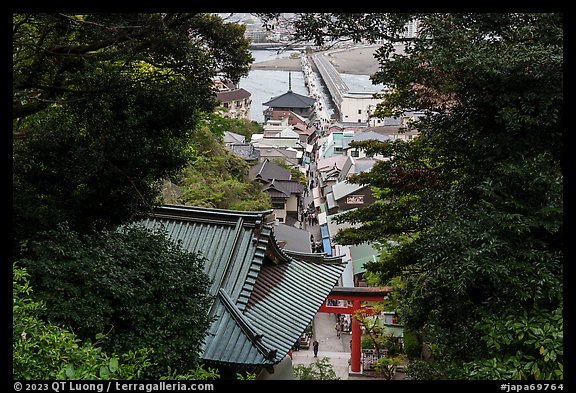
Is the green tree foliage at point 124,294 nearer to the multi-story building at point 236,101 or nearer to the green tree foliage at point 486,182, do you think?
the green tree foliage at point 486,182

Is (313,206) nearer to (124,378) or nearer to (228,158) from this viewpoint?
(228,158)

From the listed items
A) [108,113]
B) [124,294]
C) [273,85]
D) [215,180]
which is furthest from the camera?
[273,85]

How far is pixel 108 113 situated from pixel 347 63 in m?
46.9

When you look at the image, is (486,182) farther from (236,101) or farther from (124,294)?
(236,101)

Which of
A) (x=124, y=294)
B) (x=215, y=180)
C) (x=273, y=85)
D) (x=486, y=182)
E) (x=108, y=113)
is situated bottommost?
(x=273, y=85)

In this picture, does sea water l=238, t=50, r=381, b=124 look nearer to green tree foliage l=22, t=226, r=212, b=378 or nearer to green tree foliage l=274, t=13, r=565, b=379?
green tree foliage l=274, t=13, r=565, b=379

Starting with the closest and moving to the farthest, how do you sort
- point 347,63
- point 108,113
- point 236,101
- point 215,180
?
1. point 108,113
2. point 215,180
3. point 236,101
4. point 347,63

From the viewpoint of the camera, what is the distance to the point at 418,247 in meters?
6.64

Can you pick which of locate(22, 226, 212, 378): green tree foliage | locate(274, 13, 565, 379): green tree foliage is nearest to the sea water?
locate(274, 13, 565, 379): green tree foliage

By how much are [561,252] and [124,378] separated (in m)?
3.96

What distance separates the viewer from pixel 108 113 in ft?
24.5

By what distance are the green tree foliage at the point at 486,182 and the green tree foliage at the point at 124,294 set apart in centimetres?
245

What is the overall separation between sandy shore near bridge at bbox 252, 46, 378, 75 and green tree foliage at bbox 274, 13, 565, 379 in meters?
10.4

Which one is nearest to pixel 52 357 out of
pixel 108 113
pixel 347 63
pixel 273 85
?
pixel 108 113
